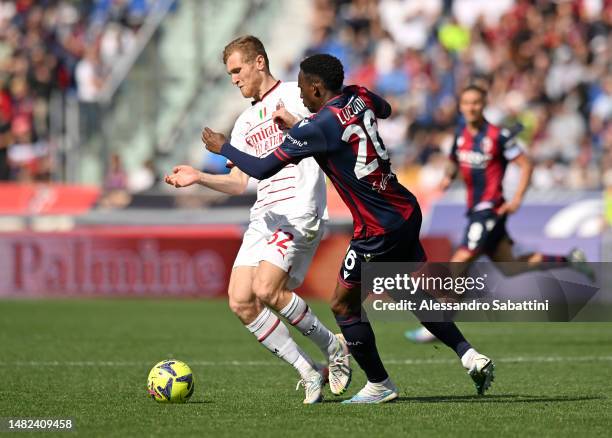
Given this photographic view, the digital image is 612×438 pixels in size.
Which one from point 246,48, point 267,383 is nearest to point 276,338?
point 267,383

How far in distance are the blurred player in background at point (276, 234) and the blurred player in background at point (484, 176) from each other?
4.40m

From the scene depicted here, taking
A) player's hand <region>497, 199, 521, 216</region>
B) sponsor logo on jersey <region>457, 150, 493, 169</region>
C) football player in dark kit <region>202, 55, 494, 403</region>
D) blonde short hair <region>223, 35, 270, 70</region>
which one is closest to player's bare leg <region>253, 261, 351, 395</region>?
football player in dark kit <region>202, 55, 494, 403</region>

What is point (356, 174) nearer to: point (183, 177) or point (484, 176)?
point (183, 177)

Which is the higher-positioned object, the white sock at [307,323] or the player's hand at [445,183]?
the player's hand at [445,183]

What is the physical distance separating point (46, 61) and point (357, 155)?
60.6 ft

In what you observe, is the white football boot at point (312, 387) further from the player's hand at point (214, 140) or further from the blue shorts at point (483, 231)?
the blue shorts at point (483, 231)

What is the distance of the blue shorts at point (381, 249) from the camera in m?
8.23

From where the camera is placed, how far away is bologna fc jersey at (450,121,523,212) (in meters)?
13.3

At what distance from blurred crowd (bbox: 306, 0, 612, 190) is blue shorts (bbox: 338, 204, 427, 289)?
1254cm

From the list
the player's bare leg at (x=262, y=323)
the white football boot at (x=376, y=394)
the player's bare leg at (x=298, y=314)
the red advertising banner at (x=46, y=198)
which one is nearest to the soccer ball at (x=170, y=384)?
the player's bare leg at (x=262, y=323)

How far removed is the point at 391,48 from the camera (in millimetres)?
23969

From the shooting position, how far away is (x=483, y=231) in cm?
1341

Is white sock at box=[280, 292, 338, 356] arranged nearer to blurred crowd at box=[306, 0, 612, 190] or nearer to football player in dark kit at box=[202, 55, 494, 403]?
football player in dark kit at box=[202, 55, 494, 403]

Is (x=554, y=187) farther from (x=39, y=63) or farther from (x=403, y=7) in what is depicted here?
(x=39, y=63)
